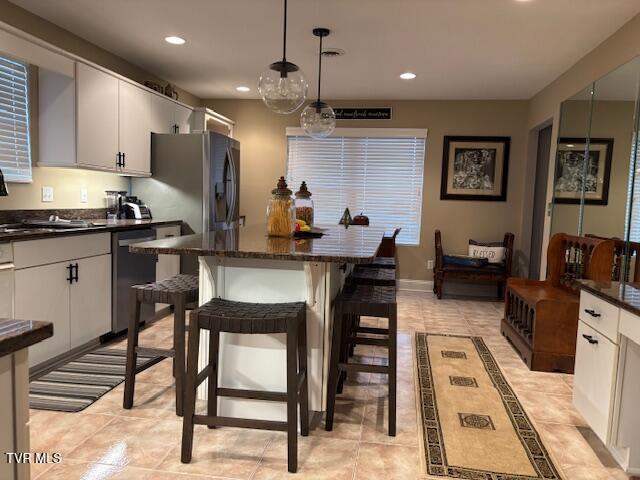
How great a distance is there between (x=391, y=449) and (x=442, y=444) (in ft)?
0.85

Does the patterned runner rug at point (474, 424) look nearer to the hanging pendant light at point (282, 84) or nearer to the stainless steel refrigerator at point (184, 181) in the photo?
the hanging pendant light at point (282, 84)

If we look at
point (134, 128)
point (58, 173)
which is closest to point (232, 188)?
point (134, 128)

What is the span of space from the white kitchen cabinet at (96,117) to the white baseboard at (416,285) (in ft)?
12.5

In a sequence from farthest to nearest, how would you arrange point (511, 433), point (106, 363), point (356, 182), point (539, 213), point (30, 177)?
point (356, 182)
point (539, 213)
point (30, 177)
point (106, 363)
point (511, 433)

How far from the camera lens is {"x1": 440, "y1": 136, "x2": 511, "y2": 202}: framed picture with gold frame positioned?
580cm

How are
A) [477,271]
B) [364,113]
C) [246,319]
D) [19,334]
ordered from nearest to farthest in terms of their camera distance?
[19,334]
[246,319]
[477,271]
[364,113]

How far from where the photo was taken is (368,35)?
3664 mm

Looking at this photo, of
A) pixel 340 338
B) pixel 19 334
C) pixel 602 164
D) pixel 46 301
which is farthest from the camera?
pixel 602 164

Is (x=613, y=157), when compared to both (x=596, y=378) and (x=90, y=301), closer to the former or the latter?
(x=596, y=378)

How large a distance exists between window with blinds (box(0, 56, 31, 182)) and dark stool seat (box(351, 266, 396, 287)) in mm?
2509

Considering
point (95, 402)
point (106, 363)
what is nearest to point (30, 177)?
point (106, 363)

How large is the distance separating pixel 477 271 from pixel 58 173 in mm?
4400

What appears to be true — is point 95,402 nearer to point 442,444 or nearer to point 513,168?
point 442,444

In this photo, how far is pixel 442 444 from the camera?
217 centimetres
